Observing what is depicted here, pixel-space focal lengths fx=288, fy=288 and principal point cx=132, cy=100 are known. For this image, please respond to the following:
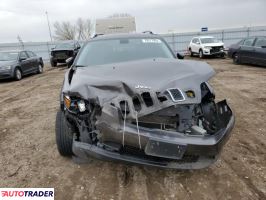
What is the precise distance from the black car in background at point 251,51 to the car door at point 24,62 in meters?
10.9

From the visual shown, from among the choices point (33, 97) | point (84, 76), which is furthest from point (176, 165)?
point (33, 97)

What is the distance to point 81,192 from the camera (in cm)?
320

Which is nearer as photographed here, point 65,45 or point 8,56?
point 8,56

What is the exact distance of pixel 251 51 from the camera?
45.8ft

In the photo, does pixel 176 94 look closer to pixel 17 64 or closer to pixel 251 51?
pixel 17 64

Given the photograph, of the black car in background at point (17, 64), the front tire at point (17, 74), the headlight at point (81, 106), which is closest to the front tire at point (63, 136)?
the headlight at point (81, 106)

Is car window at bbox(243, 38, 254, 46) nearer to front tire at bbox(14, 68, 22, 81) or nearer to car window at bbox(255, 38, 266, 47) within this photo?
→ car window at bbox(255, 38, 266, 47)

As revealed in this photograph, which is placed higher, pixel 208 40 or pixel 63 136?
pixel 208 40

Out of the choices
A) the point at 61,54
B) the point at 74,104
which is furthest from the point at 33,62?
the point at 74,104

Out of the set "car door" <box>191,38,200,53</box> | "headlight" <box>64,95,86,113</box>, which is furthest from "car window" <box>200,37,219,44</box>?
"headlight" <box>64,95,86,113</box>

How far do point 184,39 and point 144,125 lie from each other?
2399cm

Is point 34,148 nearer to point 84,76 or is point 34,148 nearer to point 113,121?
point 84,76

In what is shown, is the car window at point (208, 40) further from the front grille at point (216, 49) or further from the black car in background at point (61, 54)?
the black car in background at point (61, 54)

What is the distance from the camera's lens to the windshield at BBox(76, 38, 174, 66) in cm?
459
